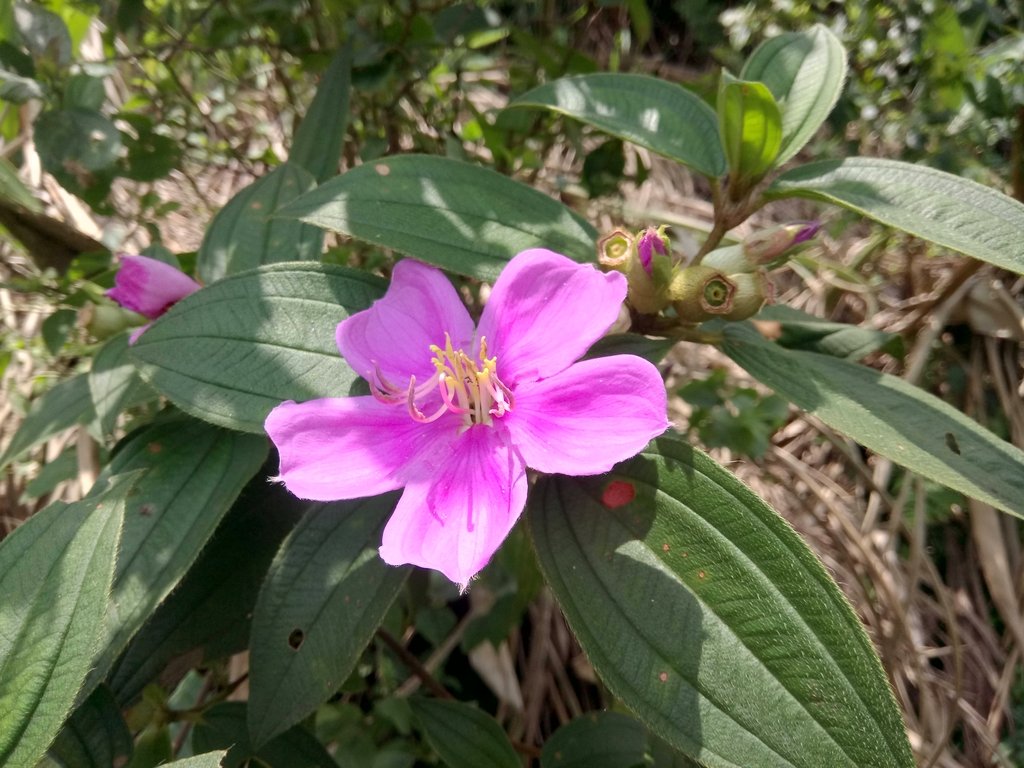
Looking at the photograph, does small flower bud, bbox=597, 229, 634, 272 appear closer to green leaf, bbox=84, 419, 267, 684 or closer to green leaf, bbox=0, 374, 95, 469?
green leaf, bbox=84, 419, 267, 684

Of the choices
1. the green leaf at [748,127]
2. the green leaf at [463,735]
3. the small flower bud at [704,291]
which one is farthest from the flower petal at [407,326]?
the green leaf at [463,735]

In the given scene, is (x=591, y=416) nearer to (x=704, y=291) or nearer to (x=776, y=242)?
(x=704, y=291)

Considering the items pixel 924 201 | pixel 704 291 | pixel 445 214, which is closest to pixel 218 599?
pixel 445 214

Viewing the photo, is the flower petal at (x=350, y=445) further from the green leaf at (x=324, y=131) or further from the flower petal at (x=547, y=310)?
the green leaf at (x=324, y=131)

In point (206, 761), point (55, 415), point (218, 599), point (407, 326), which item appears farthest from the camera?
point (55, 415)

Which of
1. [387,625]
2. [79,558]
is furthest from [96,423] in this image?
[387,625]

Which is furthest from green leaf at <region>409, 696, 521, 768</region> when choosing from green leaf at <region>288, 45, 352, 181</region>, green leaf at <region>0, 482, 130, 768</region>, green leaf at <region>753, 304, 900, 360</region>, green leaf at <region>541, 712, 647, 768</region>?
green leaf at <region>288, 45, 352, 181</region>
